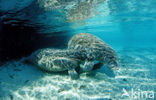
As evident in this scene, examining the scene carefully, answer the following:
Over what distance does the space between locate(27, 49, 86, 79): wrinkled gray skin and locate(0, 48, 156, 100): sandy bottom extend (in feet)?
1.43

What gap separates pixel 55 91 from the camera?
513cm

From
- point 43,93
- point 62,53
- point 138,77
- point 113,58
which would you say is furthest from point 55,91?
point 138,77

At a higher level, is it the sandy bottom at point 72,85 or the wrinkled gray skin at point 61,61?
the wrinkled gray skin at point 61,61

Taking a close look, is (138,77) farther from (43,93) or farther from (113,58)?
(43,93)

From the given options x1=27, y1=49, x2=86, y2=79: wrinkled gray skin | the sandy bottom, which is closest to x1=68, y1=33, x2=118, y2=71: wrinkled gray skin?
x1=27, y1=49, x2=86, y2=79: wrinkled gray skin

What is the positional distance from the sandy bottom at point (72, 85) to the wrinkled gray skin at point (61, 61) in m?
0.43

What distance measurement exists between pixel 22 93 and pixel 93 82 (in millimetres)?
3594

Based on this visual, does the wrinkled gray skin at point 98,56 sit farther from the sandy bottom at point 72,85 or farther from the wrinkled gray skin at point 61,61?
the sandy bottom at point 72,85

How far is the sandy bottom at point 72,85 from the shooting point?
483 cm

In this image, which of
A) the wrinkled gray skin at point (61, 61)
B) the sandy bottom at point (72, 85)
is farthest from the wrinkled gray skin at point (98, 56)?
the sandy bottom at point (72, 85)

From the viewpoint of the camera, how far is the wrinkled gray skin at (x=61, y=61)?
20.5 ft

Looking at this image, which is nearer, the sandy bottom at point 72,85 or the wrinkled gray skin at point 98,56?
the sandy bottom at point 72,85

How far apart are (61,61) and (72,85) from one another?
1.57 m

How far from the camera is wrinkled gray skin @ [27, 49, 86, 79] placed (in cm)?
625
